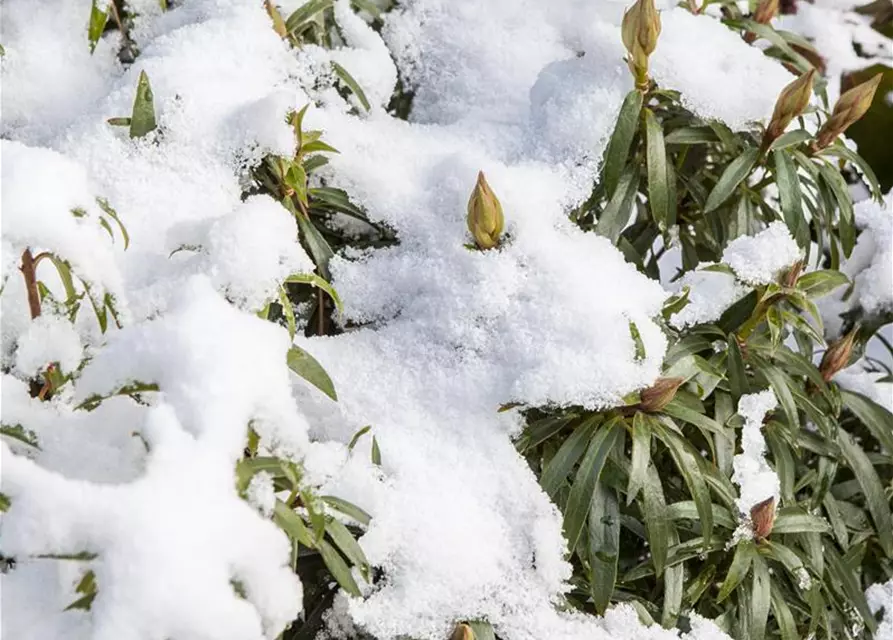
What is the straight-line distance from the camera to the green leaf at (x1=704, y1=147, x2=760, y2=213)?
3.57 ft

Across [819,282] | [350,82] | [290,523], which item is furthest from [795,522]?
[350,82]

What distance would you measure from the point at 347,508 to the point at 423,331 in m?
0.26

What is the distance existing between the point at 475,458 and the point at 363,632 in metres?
0.21

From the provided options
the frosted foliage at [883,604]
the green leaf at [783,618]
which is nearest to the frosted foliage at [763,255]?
the green leaf at [783,618]

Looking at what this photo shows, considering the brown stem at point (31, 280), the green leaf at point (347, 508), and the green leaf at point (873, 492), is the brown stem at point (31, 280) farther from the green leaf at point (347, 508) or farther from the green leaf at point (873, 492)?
the green leaf at point (873, 492)

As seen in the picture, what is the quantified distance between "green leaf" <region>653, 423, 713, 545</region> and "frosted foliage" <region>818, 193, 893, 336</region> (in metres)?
0.49

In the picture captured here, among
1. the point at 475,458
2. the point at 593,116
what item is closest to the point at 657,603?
the point at 475,458

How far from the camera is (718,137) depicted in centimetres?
110

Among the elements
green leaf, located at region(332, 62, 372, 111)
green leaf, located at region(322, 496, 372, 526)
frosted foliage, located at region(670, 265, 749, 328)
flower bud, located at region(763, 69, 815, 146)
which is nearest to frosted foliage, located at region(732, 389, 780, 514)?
frosted foliage, located at region(670, 265, 749, 328)

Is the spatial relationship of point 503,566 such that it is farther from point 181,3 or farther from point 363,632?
point 181,3

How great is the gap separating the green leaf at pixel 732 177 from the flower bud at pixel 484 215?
0.93 feet

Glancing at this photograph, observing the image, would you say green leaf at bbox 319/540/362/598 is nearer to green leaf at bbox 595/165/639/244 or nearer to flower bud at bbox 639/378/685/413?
flower bud at bbox 639/378/685/413

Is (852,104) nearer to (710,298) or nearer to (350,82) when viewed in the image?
(710,298)

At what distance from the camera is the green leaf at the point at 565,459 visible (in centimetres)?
92
